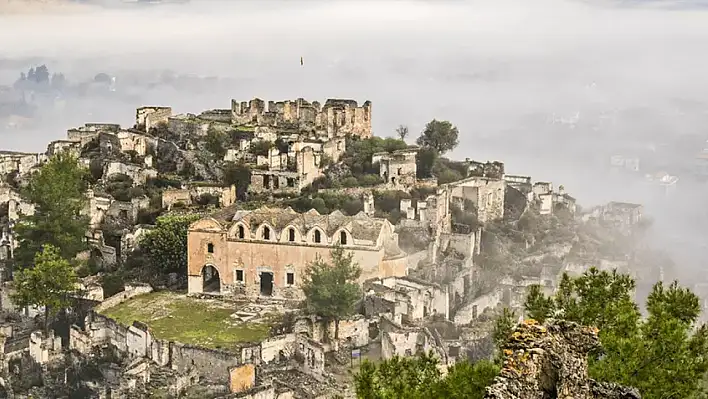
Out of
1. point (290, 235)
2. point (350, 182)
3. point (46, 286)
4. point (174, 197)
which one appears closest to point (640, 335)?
point (290, 235)

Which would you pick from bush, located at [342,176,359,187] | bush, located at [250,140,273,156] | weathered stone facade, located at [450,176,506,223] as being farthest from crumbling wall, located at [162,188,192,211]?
weathered stone facade, located at [450,176,506,223]

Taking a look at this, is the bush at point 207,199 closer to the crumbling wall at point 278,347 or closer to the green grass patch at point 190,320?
the green grass patch at point 190,320

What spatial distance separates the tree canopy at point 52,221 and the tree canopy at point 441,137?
57.1ft

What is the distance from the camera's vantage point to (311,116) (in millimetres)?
42844

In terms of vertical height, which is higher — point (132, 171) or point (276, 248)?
point (132, 171)

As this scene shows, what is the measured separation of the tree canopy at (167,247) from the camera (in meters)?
31.3

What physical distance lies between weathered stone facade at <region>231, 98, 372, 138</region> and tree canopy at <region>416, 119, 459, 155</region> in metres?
3.19

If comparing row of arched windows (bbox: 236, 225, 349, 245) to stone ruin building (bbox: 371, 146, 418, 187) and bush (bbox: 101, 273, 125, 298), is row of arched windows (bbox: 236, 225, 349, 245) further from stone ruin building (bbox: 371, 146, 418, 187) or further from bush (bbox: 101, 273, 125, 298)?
stone ruin building (bbox: 371, 146, 418, 187)

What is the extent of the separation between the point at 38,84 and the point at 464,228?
49374 mm

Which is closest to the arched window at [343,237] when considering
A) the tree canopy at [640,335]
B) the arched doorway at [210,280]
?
the arched doorway at [210,280]

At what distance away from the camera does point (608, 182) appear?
6247 centimetres

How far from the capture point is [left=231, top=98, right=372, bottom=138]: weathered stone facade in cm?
4200

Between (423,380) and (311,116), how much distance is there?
29.8m

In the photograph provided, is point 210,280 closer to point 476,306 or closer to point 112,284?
point 112,284
